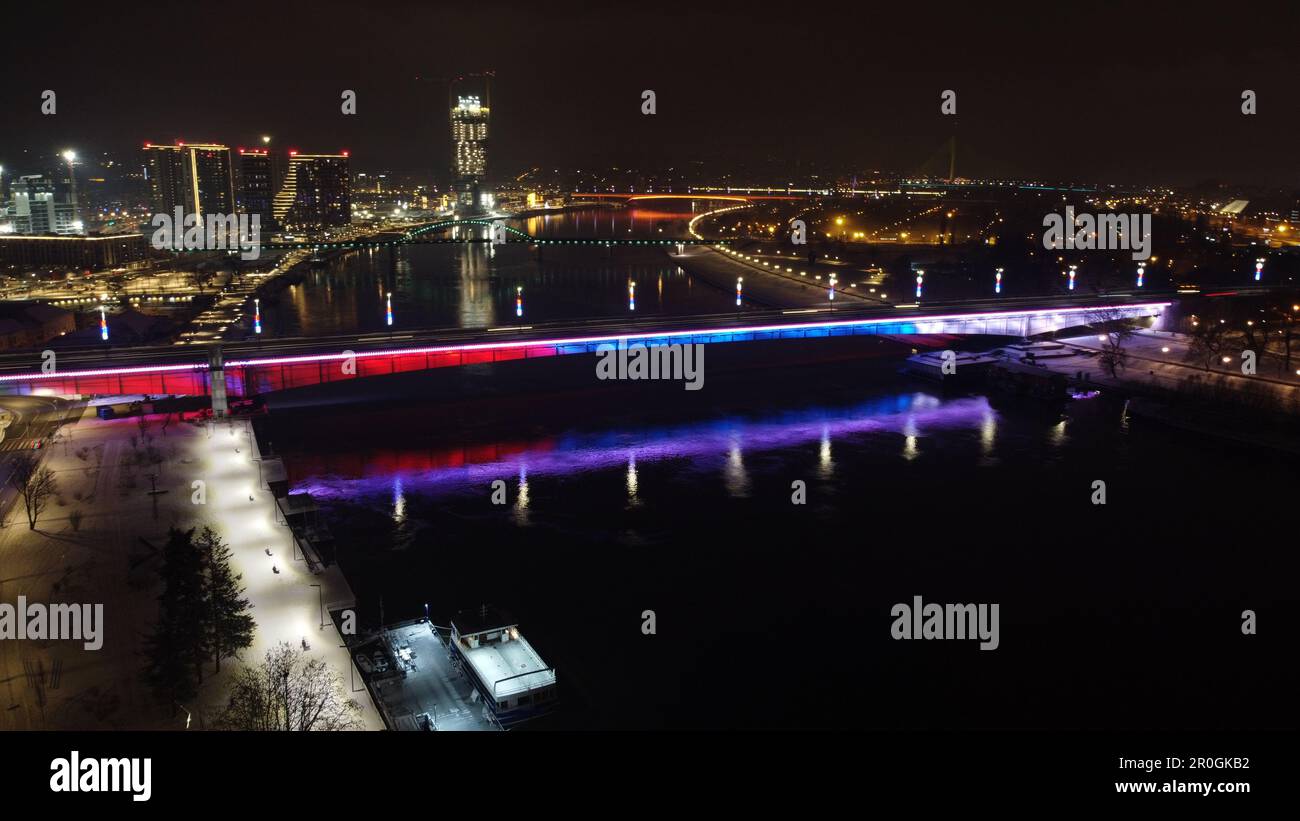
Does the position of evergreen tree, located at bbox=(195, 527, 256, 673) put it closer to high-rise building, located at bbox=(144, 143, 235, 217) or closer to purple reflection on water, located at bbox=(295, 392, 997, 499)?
purple reflection on water, located at bbox=(295, 392, 997, 499)

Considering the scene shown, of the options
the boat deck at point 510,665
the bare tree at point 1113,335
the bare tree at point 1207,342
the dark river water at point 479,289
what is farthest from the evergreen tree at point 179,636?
the bare tree at point 1207,342

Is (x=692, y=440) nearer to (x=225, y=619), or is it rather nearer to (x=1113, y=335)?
(x=225, y=619)

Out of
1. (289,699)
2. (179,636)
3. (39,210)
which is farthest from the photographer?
(39,210)

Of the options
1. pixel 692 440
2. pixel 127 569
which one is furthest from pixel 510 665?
pixel 692 440

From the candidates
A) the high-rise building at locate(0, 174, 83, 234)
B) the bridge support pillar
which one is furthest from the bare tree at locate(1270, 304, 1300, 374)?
the high-rise building at locate(0, 174, 83, 234)
